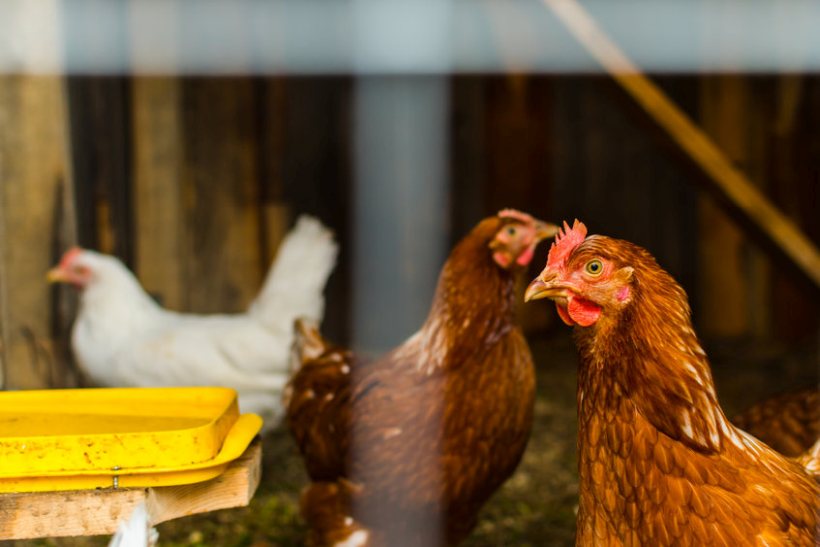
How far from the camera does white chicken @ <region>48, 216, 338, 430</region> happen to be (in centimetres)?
240

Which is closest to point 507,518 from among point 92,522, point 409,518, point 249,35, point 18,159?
point 409,518

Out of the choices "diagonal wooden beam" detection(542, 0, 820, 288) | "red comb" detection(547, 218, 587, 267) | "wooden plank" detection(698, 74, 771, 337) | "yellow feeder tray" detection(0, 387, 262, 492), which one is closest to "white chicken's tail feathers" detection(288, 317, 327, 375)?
"yellow feeder tray" detection(0, 387, 262, 492)

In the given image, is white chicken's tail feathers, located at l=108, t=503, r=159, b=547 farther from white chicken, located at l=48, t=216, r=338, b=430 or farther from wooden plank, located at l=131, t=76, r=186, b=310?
wooden plank, located at l=131, t=76, r=186, b=310

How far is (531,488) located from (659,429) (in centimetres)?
140

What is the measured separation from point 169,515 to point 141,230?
6.24 ft

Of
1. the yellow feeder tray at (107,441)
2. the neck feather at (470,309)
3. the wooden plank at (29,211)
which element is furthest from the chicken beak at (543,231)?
the wooden plank at (29,211)

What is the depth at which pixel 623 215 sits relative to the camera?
3947 mm

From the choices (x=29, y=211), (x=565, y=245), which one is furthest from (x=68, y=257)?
(x=565, y=245)

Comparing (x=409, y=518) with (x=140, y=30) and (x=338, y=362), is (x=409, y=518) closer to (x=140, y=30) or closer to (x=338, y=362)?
(x=338, y=362)

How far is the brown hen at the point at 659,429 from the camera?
105 centimetres

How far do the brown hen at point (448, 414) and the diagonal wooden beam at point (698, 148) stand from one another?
0.74m

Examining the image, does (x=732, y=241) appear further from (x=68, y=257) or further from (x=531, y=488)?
(x=68, y=257)

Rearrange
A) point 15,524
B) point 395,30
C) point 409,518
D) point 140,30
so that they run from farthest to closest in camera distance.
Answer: point 140,30
point 395,30
point 409,518
point 15,524

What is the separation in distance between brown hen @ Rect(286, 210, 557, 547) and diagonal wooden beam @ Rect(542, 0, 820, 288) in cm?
74
